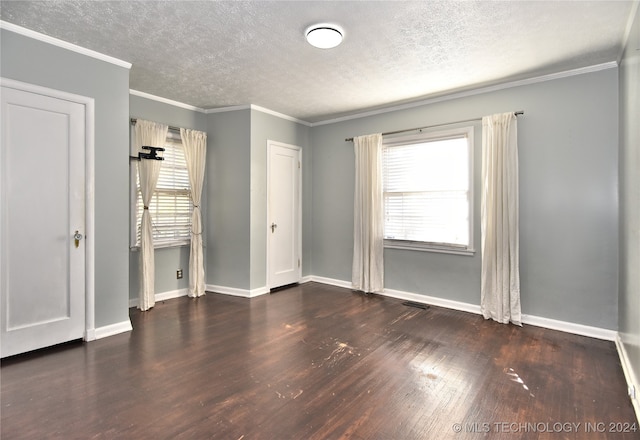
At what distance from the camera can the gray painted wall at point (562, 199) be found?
326 cm

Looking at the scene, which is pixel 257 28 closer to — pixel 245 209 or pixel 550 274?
pixel 245 209

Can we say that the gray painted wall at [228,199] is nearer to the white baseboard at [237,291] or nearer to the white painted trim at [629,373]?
the white baseboard at [237,291]

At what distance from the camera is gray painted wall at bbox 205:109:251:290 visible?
4734 mm

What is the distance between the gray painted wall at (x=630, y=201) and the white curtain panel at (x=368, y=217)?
8.42 ft

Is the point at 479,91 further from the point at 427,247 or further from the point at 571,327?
the point at 571,327

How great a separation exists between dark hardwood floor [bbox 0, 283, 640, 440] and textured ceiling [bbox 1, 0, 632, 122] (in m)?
2.66

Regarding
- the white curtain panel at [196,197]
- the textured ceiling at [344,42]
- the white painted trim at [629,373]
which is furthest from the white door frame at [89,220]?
the white painted trim at [629,373]

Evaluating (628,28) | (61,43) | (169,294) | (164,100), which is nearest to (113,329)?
(169,294)

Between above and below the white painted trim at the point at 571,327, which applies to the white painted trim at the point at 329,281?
above

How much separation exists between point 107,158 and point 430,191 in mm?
3668

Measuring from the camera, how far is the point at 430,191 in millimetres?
4398

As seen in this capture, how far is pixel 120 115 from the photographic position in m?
3.31

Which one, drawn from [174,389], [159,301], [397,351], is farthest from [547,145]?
[159,301]

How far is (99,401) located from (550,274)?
4122 millimetres
